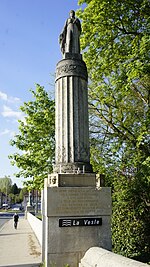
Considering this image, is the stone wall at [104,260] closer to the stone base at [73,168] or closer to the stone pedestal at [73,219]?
the stone pedestal at [73,219]

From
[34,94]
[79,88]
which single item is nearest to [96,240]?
[79,88]

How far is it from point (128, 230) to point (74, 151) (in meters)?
6.64

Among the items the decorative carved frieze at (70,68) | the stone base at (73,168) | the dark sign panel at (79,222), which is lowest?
the dark sign panel at (79,222)

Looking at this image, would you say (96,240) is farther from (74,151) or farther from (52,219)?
(74,151)

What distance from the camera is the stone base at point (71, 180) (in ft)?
22.6

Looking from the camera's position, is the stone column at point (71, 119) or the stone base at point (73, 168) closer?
the stone base at point (73, 168)

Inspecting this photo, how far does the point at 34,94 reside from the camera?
18516 millimetres

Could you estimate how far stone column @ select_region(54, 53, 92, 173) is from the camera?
756 cm

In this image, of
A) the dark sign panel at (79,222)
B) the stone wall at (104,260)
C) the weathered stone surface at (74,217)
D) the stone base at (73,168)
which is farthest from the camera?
the stone base at (73,168)

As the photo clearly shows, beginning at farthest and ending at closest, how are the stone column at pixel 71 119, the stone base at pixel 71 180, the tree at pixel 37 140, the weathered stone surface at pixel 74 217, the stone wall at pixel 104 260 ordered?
the tree at pixel 37 140 → the stone column at pixel 71 119 → the stone base at pixel 71 180 → the weathered stone surface at pixel 74 217 → the stone wall at pixel 104 260

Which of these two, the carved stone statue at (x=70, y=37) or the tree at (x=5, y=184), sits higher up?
the carved stone statue at (x=70, y=37)

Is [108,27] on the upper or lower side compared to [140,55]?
upper

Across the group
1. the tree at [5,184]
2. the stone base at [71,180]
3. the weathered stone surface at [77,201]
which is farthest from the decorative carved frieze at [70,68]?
the tree at [5,184]

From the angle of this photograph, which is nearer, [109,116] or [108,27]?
[108,27]
